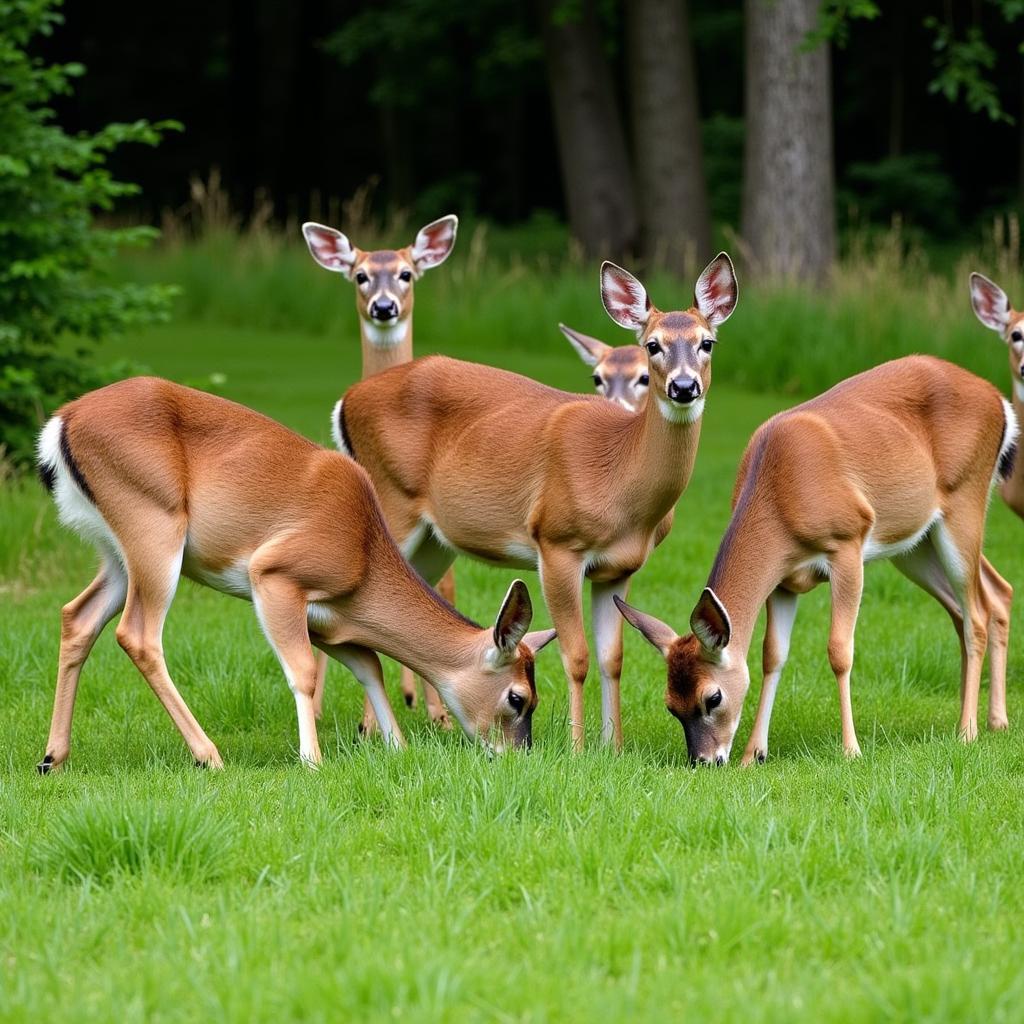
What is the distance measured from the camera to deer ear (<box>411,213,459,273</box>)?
375 inches

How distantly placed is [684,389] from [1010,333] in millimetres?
3161

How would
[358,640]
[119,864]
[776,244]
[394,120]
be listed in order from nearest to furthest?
[119,864] → [358,640] → [776,244] → [394,120]

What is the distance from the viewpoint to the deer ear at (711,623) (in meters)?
6.31

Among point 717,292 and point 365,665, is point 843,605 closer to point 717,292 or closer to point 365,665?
point 717,292

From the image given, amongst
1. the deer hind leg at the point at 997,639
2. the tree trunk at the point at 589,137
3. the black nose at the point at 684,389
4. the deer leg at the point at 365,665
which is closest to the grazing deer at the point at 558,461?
the black nose at the point at 684,389

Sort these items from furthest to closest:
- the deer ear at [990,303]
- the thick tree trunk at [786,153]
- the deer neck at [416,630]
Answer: the thick tree trunk at [786,153] → the deer ear at [990,303] → the deer neck at [416,630]

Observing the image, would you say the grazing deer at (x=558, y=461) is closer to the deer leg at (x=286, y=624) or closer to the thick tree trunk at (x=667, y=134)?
the deer leg at (x=286, y=624)

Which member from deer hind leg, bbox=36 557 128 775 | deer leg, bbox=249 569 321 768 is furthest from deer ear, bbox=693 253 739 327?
deer hind leg, bbox=36 557 128 775

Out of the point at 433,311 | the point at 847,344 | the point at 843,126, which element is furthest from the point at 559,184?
the point at 847,344

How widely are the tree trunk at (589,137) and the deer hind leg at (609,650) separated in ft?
46.4

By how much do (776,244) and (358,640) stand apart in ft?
40.8

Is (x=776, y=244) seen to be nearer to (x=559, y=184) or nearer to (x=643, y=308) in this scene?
(x=643, y=308)

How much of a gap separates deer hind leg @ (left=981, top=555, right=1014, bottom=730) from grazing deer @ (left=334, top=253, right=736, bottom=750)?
4.64ft

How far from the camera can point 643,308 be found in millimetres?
7328
